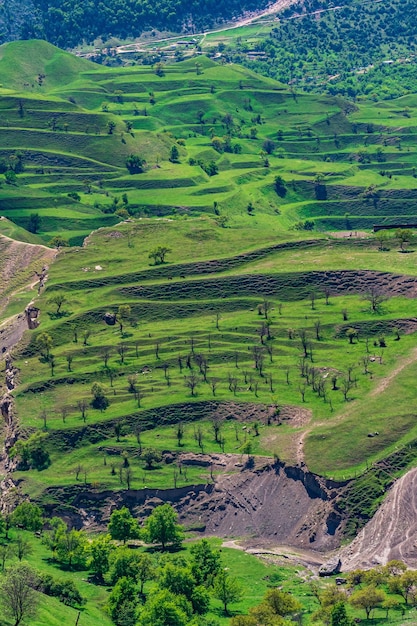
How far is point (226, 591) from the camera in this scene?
166 m

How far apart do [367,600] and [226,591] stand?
17.2 metres

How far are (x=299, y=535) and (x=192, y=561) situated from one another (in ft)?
75.5

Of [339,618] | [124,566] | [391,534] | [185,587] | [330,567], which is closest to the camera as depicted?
[339,618]

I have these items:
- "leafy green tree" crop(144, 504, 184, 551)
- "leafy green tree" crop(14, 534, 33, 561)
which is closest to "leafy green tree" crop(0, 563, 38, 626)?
"leafy green tree" crop(14, 534, 33, 561)

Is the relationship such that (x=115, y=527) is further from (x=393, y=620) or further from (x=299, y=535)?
(x=393, y=620)

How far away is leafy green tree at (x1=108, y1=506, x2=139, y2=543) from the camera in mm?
191375

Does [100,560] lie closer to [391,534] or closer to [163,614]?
[163,614]

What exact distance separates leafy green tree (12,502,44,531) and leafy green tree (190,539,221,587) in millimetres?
24559

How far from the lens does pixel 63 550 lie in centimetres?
18225

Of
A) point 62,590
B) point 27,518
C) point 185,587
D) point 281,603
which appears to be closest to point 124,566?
point 62,590

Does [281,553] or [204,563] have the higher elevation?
[204,563]

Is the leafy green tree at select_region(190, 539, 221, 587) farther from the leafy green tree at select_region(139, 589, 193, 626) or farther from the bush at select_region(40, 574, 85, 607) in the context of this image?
the leafy green tree at select_region(139, 589, 193, 626)

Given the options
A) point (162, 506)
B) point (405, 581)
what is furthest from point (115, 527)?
point (405, 581)

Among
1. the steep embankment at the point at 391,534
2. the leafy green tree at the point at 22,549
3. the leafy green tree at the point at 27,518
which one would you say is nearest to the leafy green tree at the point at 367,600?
the steep embankment at the point at 391,534
